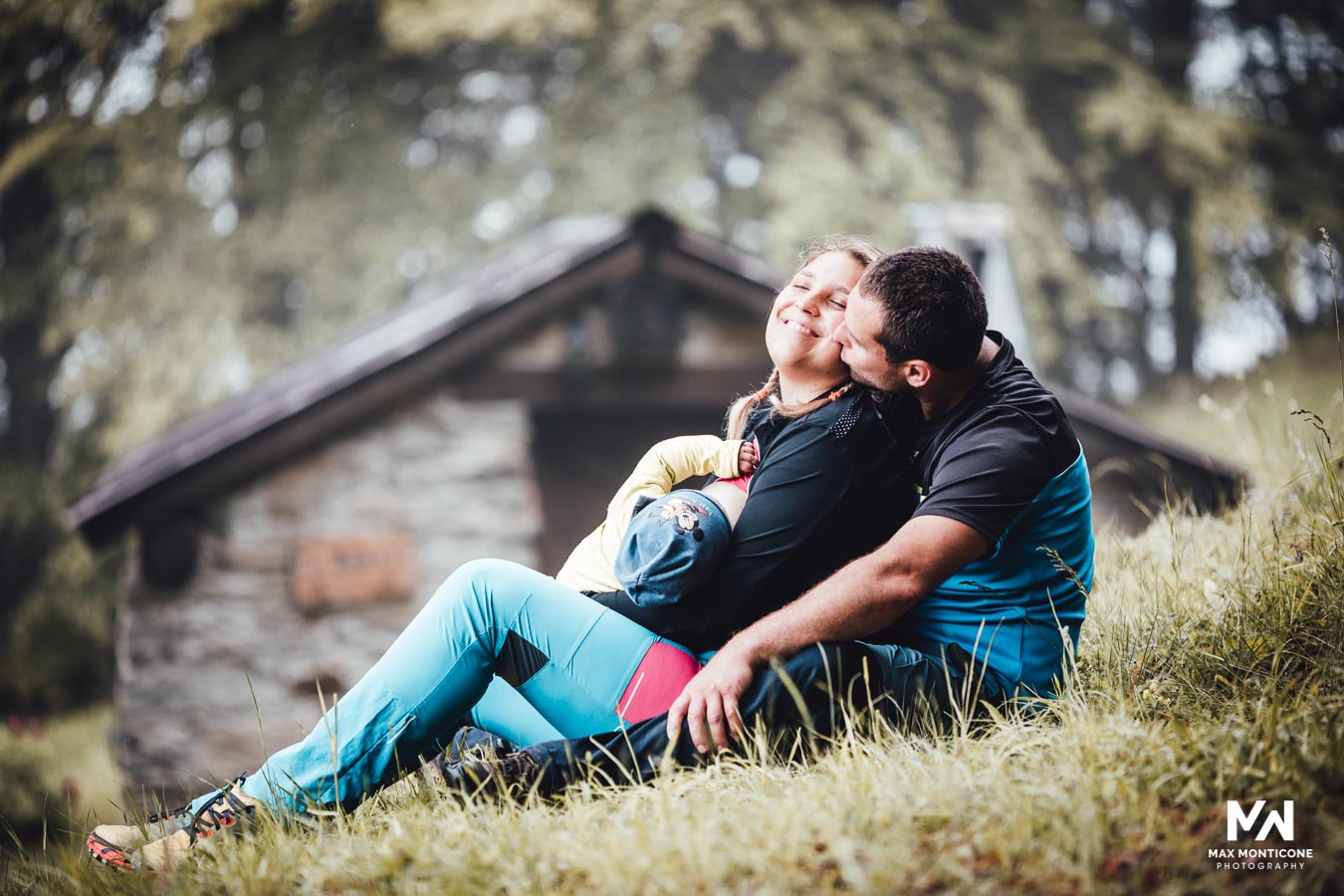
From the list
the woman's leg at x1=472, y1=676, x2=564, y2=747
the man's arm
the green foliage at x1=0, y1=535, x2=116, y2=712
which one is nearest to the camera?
the man's arm

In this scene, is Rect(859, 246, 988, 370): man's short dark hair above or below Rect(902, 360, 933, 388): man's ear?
above

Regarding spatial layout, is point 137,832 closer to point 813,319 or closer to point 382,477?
point 813,319

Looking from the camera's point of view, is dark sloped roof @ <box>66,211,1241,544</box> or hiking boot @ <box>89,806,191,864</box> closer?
→ hiking boot @ <box>89,806,191,864</box>

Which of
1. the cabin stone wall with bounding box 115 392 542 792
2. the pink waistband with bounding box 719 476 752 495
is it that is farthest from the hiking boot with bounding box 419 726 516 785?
the cabin stone wall with bounding box 115 392 542 792

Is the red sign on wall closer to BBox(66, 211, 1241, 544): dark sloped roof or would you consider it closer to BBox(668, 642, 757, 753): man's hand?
BBox(66, 211, 1241, 544): dark sloped roof

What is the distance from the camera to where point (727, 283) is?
6.34 m

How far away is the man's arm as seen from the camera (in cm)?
189

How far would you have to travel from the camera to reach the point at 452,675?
2039 millimetres

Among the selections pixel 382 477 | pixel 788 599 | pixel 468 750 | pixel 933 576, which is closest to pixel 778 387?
pixel 788 599

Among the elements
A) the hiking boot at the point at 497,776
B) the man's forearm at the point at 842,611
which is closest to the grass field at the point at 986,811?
the hiking boot at the point at 497,776

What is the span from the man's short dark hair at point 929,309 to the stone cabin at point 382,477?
4.26 metres

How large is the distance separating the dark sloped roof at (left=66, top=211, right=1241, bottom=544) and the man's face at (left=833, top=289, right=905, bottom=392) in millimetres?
4230

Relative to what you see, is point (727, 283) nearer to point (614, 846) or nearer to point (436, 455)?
point (436, 455)

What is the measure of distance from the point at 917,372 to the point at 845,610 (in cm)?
57
